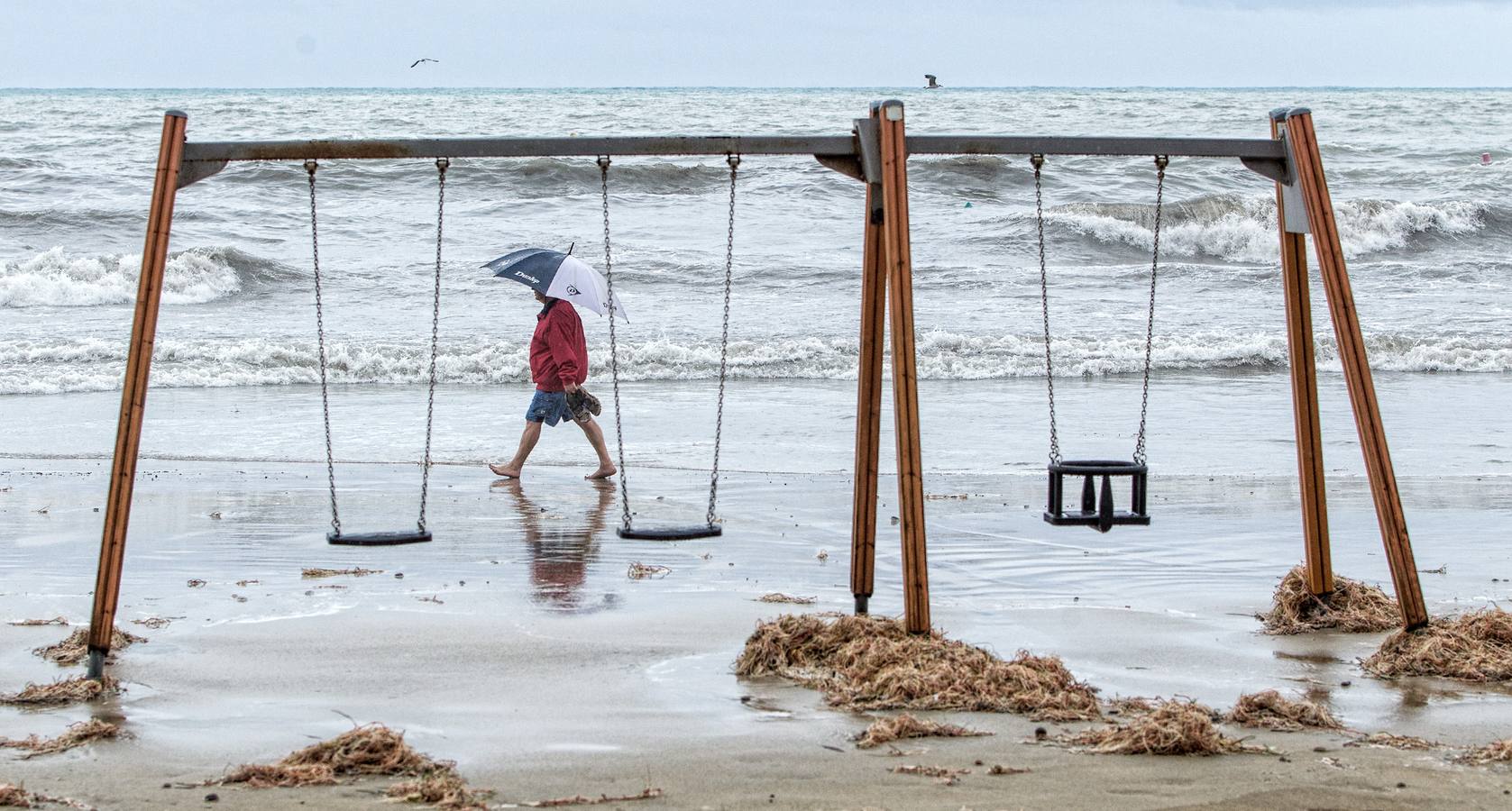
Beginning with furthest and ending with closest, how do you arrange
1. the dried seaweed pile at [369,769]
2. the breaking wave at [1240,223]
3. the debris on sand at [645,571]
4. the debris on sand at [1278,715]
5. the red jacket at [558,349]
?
1. the breaking wave at [1240,223]
2. the red jacket at [558,349]
3. the debris on sand at [645,571]
4. the debris on sand at [1278,715]
5. the dried seaweed pile at [369,769]

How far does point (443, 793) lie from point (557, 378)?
768cm

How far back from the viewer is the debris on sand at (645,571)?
29.5 feet

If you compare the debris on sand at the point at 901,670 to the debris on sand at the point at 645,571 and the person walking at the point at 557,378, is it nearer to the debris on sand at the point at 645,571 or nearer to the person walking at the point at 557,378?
the debris on sand at the point at 645,571

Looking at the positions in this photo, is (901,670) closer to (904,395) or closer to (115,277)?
(904,395)

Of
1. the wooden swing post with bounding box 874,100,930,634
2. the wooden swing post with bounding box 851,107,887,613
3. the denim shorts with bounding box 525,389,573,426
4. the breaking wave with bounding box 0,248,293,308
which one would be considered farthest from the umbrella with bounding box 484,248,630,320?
the breaking wave with bounding box 0,248,293,308

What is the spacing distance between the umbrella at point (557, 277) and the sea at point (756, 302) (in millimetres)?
2739

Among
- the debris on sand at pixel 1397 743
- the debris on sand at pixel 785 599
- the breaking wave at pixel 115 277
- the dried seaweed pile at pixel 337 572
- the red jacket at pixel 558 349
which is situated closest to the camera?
the debris on sand at pixel 1397 743

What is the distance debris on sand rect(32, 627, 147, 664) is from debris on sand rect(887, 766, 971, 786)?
3.45 m

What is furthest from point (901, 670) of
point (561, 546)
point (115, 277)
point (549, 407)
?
point (115, 277)

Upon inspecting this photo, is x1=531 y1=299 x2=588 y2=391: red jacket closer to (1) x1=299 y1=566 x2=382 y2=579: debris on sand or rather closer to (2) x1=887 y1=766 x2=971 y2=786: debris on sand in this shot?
(1) x1=299 y1=566 x2=382 y2=579: debris on sand

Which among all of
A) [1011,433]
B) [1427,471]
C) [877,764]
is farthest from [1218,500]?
[877,764]

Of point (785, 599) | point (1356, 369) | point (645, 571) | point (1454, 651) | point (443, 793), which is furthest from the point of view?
point (645, 571)

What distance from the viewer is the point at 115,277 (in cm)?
2742

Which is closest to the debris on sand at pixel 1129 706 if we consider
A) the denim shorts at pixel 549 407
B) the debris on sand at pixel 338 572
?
the debris on sand at pixel 338 572
